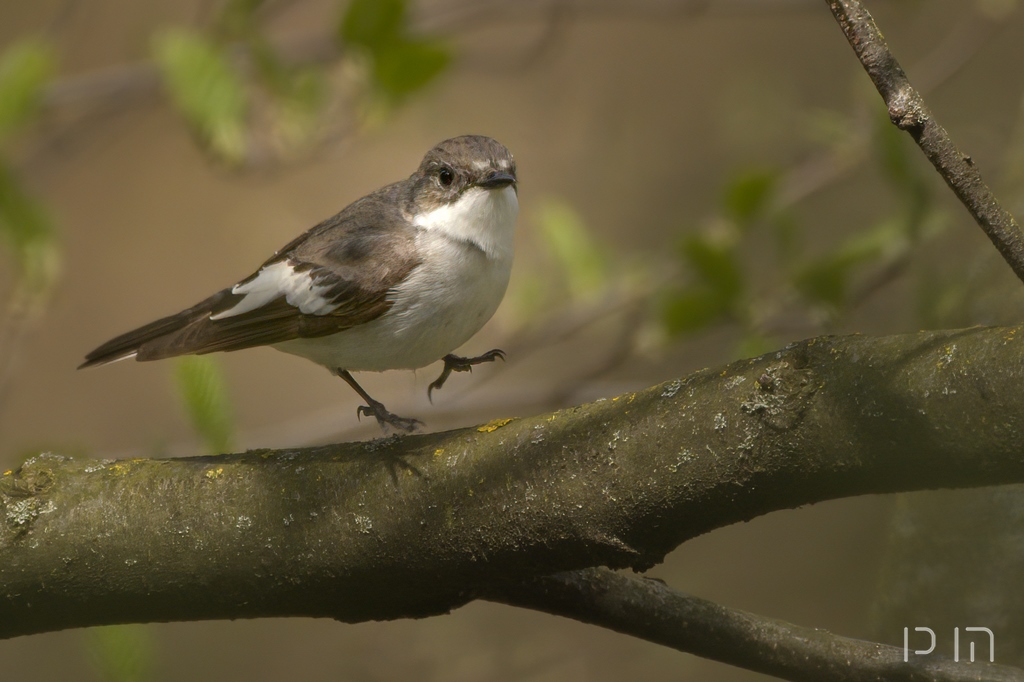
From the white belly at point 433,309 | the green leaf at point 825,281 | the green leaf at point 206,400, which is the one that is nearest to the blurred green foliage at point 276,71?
the white belly at point 433,309

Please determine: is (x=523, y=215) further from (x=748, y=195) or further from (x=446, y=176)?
(x=446, y=176)

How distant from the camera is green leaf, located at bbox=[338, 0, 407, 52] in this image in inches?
116

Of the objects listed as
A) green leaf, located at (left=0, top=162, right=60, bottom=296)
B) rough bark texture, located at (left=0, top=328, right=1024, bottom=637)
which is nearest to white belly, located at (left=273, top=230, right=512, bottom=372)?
rough bark texture, located at (left=0, top=328, right=1024, bottom=637)

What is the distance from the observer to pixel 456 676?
176 inches

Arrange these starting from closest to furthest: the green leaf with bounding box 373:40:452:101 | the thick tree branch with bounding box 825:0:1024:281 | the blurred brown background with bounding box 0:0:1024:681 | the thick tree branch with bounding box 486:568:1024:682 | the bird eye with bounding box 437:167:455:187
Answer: the thick tree branch with bounding box 825:0:1024:281, the thick tree branch with bounding box 486:568:1024:682, the bird eye with bounding box 437:167:455:187, the green leaf with bounding box 373:40:452:101, the blurred brown background with bounding box 0:0:1024:681

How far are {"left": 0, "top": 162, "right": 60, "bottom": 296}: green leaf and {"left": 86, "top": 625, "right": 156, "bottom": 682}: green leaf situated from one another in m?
1.31

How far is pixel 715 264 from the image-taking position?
9.75ft

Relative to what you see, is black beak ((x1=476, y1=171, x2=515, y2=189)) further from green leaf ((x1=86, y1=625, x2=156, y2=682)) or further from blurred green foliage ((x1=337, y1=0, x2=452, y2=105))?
green leaf ((x1=86, y1=625, x2=156, y2=682))

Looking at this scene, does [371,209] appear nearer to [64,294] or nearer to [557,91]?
[557,91]

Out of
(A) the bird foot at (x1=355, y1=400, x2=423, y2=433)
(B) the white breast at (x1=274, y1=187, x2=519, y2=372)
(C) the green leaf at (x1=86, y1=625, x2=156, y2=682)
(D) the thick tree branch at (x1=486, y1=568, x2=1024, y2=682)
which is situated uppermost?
(B) the white breast at (x1=274, y1=187, x2=519, y2=372)

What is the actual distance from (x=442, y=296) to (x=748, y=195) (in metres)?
1.13

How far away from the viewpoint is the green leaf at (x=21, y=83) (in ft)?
9.91

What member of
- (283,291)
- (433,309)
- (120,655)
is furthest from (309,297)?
(120,655)

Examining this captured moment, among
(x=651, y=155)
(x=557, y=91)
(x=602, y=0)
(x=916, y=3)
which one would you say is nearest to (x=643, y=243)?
(x=651, y=155)
